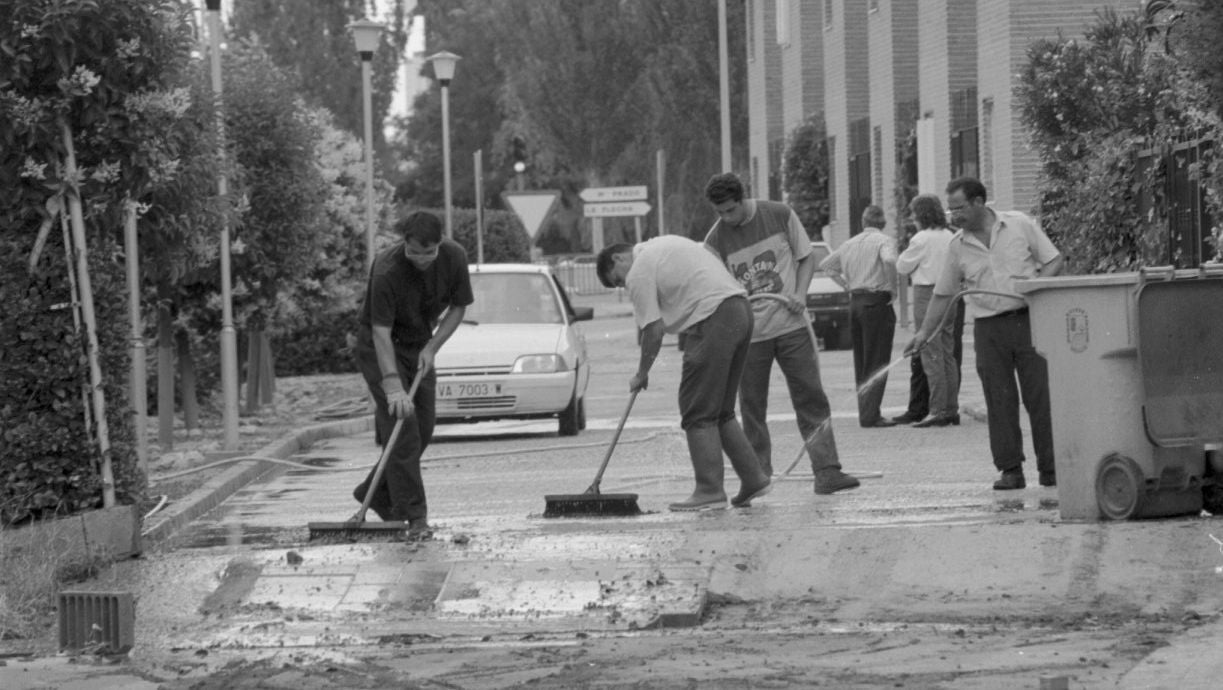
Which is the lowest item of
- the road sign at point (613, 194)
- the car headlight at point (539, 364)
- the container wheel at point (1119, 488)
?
the container wheel at point (1119, 488)

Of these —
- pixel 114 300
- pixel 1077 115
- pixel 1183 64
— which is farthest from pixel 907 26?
pixel 114 300

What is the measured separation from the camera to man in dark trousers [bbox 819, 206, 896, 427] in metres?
18.0

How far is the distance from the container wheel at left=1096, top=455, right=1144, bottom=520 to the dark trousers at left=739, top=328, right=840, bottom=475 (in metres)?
2.35

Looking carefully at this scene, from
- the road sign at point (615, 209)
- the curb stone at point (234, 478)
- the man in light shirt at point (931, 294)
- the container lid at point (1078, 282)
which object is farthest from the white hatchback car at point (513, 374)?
the road sign at point (615, 209)

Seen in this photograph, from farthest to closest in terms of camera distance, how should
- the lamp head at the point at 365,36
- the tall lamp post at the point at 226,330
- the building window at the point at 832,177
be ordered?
the building window at the point at 832,177, the lamp head at the point at 365,36, the tall lamp post at the point at 226,330

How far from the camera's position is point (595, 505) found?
38.4 ft

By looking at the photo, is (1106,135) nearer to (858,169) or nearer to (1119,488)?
(1119,488)

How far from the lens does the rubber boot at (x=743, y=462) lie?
467 inches

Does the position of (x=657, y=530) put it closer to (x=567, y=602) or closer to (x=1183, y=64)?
(x=567, y=602)

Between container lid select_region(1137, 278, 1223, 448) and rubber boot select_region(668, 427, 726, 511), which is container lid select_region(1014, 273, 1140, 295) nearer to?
container lid select_region(1137, 278, 1223, 448)

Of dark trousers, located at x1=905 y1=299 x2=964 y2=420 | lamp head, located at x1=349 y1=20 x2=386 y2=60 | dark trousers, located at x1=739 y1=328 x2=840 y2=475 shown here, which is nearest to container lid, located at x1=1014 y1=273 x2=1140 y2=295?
dark trousers, located at x1=739 y1=328 x2=840 y2=475

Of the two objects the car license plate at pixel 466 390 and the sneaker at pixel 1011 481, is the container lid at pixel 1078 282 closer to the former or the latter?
the sneaker at pixel 1011 481

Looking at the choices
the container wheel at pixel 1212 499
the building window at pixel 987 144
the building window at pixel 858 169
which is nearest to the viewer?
the container wheel at pixel 1212 499

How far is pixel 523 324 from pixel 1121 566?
454 inches
